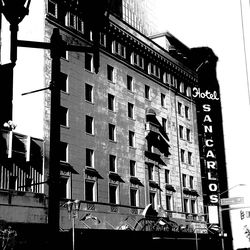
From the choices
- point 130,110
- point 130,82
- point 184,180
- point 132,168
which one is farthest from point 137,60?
point 184,180

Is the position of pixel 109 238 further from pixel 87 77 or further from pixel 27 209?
pixel 87 77

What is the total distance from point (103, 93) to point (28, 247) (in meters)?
12.9

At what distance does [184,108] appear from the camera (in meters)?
40.8

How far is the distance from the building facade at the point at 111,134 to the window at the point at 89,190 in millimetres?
62

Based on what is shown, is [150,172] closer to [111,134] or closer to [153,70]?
[111,134]

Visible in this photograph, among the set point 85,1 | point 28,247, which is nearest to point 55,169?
point 85,1

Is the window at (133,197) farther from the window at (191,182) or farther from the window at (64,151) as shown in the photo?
the window at (191,182)

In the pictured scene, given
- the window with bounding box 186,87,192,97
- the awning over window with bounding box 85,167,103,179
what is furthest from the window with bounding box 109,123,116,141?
the window with bounding box 186,87,192,97

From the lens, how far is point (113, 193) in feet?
98.0

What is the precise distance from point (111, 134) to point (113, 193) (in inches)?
161

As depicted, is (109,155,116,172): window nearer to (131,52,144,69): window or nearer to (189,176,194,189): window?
(131,52,144,69): window

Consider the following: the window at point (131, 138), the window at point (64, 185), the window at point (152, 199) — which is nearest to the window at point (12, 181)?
the window at point (64, 185)

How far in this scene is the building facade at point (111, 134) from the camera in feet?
81.5

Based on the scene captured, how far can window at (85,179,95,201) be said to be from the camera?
Result: 1089 inches
